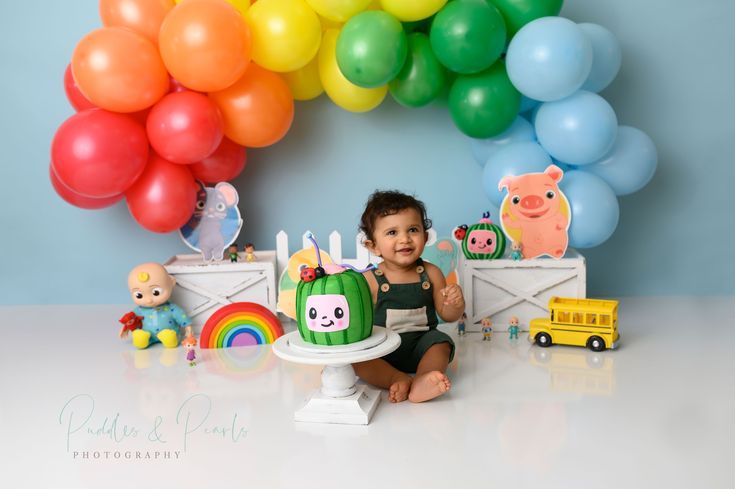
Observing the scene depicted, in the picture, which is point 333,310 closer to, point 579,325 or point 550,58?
point 579,325

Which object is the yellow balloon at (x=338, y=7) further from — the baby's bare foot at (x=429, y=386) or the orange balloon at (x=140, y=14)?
the baby's bare foot at (x=429, y=386)

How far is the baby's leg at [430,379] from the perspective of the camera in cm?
192

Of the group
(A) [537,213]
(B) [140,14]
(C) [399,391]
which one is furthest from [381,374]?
(B) [140,14]

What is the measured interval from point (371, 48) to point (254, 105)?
43 cm

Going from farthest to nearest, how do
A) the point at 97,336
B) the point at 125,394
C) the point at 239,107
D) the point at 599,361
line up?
the point at 97,336 → the point at 239,107 → the point at 599,361 → the point at 125,394

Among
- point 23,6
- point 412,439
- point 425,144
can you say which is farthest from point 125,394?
point 23,6

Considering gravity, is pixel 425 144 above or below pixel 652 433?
above

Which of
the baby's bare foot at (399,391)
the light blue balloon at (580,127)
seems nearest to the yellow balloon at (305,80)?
the light blue balloon at (580,127)

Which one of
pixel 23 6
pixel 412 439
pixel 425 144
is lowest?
pixel 412 439

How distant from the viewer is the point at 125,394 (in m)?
2.10

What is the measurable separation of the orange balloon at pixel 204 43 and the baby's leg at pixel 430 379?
3.47 ft

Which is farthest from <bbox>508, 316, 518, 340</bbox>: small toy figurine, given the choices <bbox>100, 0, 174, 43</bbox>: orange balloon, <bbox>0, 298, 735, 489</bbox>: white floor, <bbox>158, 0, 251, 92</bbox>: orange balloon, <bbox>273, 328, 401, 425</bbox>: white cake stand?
<bbox>100, 0, 174, 43</bbox>: orange balloon

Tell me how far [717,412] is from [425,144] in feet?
4.98

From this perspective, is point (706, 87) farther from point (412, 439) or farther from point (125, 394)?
point (125, 394)
